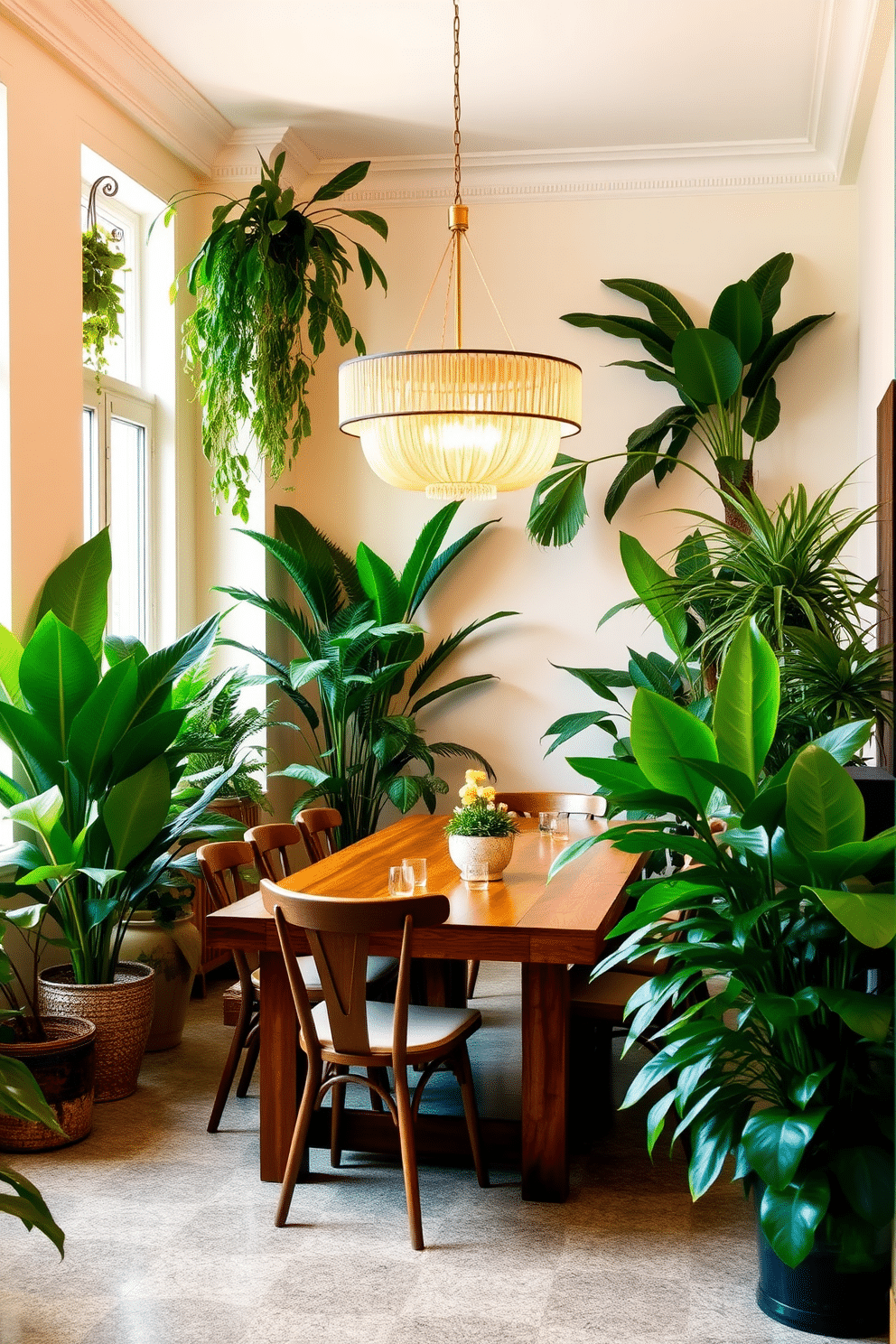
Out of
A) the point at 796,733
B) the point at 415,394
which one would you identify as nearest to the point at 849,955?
the point at 796,733

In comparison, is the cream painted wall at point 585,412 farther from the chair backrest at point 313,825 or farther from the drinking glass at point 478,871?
the drinking glass at point 478,871

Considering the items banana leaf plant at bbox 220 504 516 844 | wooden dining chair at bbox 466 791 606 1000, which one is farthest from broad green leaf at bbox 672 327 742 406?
wooden dining chair at bbox 466 791 606 1000

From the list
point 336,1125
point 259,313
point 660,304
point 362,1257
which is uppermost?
point 660,304

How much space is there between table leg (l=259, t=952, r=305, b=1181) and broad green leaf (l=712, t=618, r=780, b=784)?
136cm

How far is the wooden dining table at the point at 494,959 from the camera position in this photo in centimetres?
292

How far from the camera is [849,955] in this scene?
2426mm

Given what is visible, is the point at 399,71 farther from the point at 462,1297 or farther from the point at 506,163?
the point at 462,1297

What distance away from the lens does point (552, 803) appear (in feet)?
15.3

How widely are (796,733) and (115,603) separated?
2854 mm

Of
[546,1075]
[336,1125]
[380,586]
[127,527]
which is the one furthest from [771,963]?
[127,527]

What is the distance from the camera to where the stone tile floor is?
2496 millimetres

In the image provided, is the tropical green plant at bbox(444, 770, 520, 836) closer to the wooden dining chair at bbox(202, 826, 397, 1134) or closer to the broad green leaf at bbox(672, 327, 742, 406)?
the wooden dining chair at bbox(202, 826, 397, 1134)

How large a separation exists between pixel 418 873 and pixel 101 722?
106cm

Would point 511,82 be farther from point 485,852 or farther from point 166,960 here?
point 166,960
